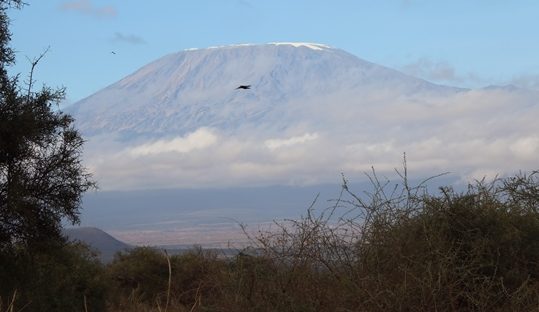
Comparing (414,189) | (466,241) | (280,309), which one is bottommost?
(280,309)

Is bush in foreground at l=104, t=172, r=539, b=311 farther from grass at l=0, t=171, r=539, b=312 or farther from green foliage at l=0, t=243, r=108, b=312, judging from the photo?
green foliage at l=0, t=243, r=108, b=312

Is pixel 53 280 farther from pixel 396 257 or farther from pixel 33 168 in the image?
pixel 396 257

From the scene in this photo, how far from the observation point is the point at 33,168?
20.9m

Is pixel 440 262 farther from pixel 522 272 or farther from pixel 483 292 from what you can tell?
pixel 522 272

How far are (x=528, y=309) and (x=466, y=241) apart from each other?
3.30ft

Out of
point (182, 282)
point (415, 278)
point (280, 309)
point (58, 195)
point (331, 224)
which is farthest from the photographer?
point (182, 282)

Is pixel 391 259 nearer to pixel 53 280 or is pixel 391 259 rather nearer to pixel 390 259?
pixel 390 259

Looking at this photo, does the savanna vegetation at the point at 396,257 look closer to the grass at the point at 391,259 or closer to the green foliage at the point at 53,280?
the grass at the point at 391,259

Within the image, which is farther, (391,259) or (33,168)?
(33,168)

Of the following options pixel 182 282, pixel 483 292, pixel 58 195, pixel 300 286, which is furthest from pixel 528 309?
pixel 182 282

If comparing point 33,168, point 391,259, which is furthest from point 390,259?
point 33,168

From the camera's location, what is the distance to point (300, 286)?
8.64 meters

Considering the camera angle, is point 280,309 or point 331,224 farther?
point 331,224

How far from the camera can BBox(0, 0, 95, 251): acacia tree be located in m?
20.1
